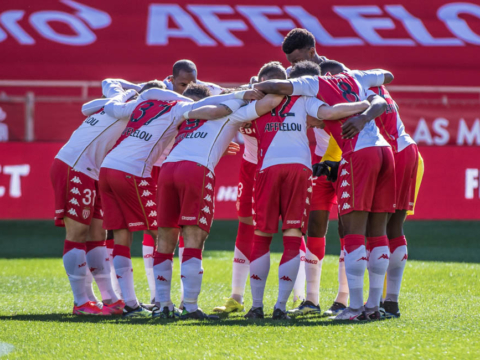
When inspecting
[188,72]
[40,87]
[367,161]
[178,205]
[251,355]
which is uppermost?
[40,87]

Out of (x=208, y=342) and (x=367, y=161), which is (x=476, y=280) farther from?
(x=208, y=342)

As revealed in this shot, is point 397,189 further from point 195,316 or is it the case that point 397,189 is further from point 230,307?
point 195,316

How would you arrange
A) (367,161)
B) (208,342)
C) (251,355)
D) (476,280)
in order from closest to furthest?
(251,355) → (208,342) → (367,161) → (476,280)

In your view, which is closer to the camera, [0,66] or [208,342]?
[208,342]

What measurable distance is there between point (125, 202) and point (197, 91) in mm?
1075

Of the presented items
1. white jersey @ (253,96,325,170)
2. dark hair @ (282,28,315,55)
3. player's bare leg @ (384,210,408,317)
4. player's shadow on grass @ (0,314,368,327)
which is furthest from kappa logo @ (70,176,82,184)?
player's bare leg @ (384,210,408,317)

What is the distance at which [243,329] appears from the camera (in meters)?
4.85

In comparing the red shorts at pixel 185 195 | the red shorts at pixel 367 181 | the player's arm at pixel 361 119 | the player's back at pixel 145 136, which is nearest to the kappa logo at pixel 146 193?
the player's back at pixel 145 136

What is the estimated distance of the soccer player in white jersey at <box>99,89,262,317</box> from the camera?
568 cm

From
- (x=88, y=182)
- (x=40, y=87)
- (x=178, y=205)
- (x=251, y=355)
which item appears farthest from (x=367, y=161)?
(x=40, y=87)

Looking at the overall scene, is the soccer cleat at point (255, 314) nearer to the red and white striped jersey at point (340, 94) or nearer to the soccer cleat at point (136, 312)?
the soccer cleat at point (136, 312)

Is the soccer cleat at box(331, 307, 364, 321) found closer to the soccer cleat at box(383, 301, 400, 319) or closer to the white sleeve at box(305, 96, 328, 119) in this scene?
the soccer cleat at box(383, 301, 400, 319)

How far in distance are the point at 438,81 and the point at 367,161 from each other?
11.2 meters

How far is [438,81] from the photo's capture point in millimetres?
15797
